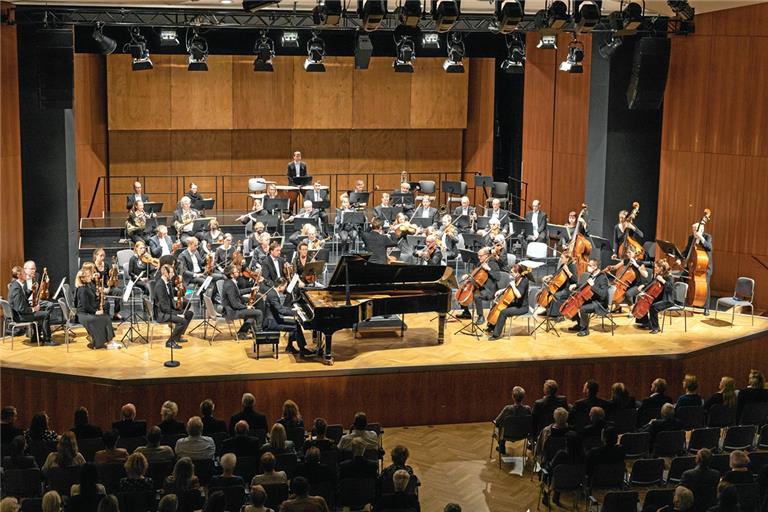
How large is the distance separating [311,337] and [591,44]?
27.7ft

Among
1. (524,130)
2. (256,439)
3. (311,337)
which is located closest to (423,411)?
(311,337)

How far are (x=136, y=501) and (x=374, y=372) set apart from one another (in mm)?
4376

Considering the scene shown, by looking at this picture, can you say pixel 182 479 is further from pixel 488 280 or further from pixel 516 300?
pixel 488 280

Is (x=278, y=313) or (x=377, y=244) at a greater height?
(x=377, y=244)

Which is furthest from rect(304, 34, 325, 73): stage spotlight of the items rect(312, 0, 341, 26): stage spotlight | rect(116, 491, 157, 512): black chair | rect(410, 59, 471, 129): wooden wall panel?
rect(116, 491, 157, 512): black chair

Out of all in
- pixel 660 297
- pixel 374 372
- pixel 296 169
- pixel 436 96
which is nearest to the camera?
pixel 374 372

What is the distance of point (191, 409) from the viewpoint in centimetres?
1141

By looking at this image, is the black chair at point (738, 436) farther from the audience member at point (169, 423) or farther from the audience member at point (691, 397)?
the audience member at point (169, 423)

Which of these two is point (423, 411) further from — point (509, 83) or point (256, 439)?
point (509, 83)

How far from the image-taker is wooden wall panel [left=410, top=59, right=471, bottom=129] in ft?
76.0

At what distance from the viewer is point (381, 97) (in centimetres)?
2312

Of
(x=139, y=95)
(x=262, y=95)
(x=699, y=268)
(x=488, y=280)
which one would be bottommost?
(x=488, y=280)

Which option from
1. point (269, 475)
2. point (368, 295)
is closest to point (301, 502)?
point (269, 475)

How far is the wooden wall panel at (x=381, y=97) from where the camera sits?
2292cm
